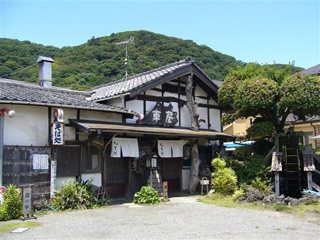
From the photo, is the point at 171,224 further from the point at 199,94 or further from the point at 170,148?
the point at 199,94

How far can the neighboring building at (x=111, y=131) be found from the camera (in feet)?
42.1

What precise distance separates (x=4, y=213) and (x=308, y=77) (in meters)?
14.0

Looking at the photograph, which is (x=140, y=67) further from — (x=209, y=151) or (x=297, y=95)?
(x=297, y=95)

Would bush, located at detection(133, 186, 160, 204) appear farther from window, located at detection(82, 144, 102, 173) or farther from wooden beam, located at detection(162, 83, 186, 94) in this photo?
wooden beam, located at detection(162, 83, 186, 94)

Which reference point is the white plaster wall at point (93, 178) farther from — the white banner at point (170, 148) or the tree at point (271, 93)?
the tree at point (271, 93)

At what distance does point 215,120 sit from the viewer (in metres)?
21.5

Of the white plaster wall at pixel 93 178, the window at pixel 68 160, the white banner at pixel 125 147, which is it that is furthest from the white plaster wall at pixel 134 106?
the window at pixel 68 160

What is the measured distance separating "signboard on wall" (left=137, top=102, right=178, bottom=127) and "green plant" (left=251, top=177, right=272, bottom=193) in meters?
5.12

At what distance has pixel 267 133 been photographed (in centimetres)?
1798

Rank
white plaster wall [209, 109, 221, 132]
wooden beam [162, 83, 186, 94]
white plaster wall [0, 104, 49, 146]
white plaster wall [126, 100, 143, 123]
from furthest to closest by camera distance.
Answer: white plaster wall [209, 109, 221, 132], wooden beam [162, 83, 186, 94], white plaster wall [126, 100, 143, 123], white plaster wall [0, 104, 49, 146]

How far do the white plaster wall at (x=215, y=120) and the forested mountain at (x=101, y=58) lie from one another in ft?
58.9

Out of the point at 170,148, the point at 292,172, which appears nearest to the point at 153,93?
the point at 170,148

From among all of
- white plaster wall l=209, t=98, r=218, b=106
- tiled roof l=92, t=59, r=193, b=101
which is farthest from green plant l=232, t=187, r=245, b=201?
white plaster wall l=209, t=98, r=218, b=106

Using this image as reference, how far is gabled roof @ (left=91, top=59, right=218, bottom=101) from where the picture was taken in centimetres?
1678
